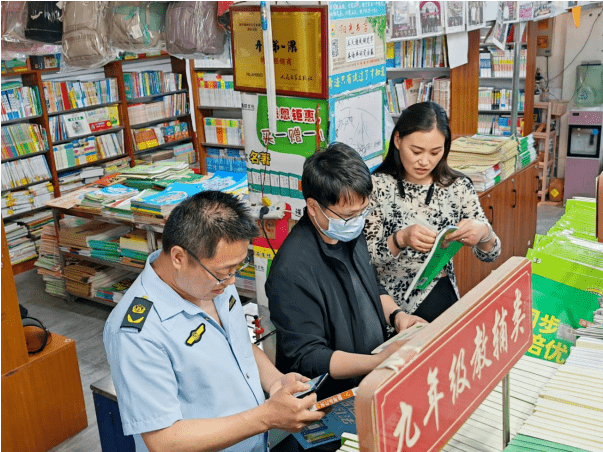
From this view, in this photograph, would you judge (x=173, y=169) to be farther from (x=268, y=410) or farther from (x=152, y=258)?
(x=268, y=410)

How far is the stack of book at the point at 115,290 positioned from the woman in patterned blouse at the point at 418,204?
340cm

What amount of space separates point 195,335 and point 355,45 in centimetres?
174

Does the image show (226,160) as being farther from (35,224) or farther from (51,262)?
(51,262)

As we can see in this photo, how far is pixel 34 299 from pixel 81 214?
1208 millimetres

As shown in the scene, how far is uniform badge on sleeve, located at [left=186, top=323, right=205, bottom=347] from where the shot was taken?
153 centimetres

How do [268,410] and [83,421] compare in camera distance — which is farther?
[83,421]

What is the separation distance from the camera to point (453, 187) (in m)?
2.53

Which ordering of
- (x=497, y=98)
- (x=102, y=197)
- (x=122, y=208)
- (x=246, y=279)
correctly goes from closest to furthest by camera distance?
(x=246, y=279) → (x=122, y=208) → (x=102, y=197) → (x=497, y=98)

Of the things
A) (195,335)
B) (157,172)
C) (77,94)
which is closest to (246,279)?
(157,172)

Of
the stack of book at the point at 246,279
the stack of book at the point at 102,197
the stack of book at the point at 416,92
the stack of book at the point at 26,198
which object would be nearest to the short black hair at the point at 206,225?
the stack of book at the point at 246,279

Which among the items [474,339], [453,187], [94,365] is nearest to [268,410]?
[474,339]

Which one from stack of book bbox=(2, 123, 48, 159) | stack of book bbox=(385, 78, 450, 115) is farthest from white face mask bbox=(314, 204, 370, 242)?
stack of book bbox=(2, 123, 48, 159)

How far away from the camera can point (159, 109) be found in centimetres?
830

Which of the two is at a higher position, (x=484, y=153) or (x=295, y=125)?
(x=295, y=125)
